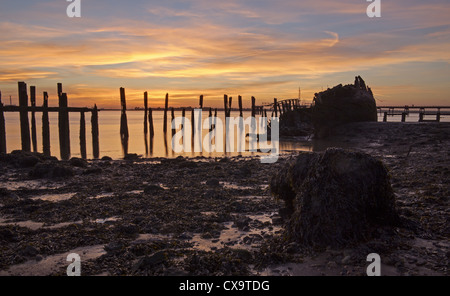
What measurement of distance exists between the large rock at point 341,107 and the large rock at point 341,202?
2592 centimetres

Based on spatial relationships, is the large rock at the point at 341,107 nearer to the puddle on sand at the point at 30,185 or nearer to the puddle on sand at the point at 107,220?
the puddle on sand at the point at 30,185

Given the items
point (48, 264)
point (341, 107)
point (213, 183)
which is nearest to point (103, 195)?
point (213, 183)

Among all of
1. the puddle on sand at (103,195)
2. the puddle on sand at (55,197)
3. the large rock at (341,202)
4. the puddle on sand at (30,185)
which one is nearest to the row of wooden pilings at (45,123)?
the puddle on sand at (30,185)

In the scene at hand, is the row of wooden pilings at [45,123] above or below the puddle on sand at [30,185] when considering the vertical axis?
above

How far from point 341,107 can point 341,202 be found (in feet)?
88.6

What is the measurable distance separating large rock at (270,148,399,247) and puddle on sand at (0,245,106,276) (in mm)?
3219

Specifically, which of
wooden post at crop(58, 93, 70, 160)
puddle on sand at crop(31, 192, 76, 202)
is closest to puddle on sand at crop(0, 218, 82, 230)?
puddle on sand at crop(31, 192, 76, 202)

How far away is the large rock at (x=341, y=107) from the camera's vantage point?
100 ft

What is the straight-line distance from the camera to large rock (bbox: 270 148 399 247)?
5371 millimetres

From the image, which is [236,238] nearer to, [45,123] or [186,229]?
[186,229]

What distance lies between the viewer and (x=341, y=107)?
30.7 m

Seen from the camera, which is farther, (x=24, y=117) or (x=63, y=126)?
(x=63, y=126)
